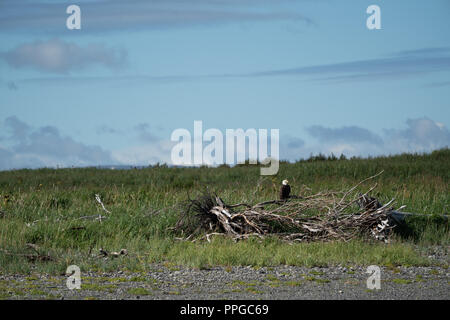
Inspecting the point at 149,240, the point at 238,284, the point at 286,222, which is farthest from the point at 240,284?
the point at 286,222

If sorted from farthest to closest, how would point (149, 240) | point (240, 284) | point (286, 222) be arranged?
point (286, 222) < point (149, 240) < point (240, 284)

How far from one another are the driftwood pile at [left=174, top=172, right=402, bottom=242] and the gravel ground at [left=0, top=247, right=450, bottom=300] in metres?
2.52

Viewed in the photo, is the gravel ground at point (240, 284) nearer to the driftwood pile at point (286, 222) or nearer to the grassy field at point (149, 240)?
the grassy field at point (149, 240)

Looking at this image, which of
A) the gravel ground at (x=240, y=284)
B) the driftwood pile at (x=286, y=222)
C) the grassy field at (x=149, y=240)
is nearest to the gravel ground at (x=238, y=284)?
the gravel ground at (x=240, y=284)

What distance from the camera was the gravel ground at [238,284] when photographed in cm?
778

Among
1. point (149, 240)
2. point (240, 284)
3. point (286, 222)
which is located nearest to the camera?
point (240, 284)

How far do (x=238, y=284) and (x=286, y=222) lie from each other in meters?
4.48

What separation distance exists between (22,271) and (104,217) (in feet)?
15.5

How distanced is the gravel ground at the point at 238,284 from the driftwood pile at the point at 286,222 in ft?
8.25

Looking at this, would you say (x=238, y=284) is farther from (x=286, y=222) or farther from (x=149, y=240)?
(x=286, y=222)

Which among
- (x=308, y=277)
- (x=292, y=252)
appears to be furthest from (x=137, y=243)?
(x=308, y=277)

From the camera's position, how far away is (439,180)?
24.5m

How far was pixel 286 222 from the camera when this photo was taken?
12766mm

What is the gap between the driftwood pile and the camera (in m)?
12.4
